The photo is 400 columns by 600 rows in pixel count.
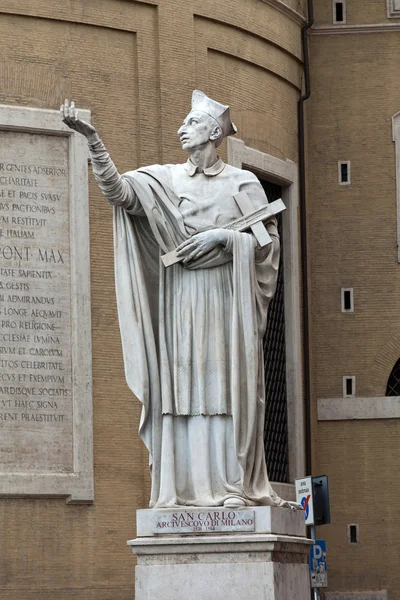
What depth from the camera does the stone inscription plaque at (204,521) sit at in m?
10.9

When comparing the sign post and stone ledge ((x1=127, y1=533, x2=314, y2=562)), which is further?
the sign post

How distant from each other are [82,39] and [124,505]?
19.6 ft

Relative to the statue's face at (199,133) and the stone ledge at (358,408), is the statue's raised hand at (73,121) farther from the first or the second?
the stone ledge at (358,408)

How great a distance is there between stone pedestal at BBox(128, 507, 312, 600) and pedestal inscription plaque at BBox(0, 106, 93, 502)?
37.0 ft

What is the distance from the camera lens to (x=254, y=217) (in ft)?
38.3

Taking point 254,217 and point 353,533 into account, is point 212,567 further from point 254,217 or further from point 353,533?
point 353,533

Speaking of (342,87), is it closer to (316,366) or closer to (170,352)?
(316,366)

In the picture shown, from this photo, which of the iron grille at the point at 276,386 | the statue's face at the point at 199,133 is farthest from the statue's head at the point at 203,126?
the iron grille at the point at 276,386

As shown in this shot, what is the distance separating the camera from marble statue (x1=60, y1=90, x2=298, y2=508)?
11266mm

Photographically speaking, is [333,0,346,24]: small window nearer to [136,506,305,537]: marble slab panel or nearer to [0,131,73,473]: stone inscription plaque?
[0,131,73,473]: stone inscription plaque

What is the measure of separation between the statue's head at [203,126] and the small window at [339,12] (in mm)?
16911

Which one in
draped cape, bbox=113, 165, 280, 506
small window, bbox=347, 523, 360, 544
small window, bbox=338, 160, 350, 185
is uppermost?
small window, bbox=338, 160, 350, 185

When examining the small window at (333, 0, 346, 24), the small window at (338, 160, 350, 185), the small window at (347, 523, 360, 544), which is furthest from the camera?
the small window at (333, 0, 346, 24)

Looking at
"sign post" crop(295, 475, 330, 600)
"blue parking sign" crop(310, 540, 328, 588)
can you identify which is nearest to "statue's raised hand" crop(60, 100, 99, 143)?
"sign post" crop(295, 475, 330, 600)
